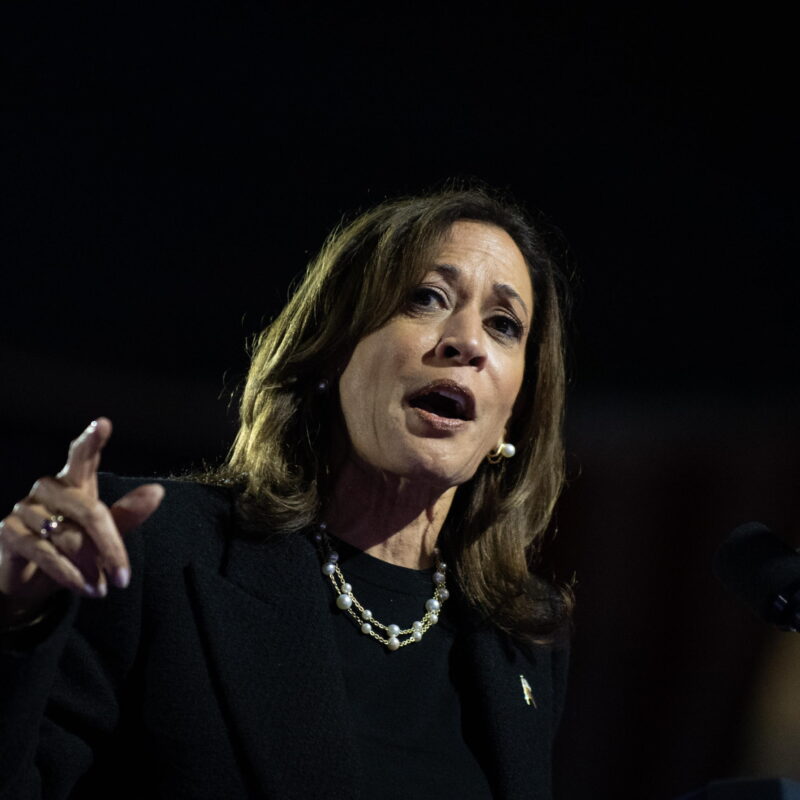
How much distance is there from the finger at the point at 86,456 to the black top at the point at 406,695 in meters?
0.59

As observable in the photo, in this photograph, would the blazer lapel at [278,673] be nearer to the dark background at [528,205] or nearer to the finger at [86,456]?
the finger at [86,456]

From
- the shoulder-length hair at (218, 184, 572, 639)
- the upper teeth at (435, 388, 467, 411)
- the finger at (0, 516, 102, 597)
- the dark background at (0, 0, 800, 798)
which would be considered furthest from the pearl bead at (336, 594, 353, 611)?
the dark background at (0, 0, 800, 798)

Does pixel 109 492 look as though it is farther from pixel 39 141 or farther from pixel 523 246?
pixel 39 141

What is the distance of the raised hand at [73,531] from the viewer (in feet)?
3.04

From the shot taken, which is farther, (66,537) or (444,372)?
(444,372)

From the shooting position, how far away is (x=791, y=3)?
2574 mm

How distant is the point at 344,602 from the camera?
1488mm

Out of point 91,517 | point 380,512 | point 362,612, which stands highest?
point 91,517

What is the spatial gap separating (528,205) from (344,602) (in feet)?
5.74

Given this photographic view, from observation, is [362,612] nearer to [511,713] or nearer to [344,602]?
[344,602]

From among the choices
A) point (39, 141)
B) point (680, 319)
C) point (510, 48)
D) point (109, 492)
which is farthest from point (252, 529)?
point (680, 319)

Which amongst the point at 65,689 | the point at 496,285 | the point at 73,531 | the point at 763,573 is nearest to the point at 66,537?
the point at 73,531

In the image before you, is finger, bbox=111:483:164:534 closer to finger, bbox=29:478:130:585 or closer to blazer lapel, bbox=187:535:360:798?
finger, bbox=29:478:130:585

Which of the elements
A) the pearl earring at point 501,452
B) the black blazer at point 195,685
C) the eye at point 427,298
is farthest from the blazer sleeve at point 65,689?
the pearl earring at point 501,452
